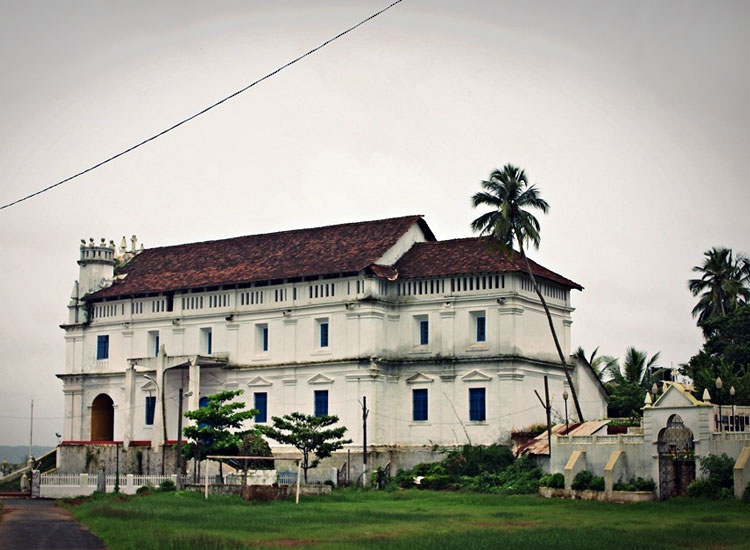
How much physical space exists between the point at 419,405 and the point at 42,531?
2690cm

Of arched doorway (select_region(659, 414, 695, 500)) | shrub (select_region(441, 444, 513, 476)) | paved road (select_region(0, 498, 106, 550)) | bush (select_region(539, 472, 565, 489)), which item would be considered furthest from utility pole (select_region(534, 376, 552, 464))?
paved road (select_region(0, 498, 106, 550))

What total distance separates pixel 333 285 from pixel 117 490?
1501cm

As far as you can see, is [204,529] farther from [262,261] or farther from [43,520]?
[262,261]

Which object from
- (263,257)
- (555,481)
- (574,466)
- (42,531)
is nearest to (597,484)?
(574,466)

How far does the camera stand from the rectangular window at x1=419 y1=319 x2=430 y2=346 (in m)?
62.9

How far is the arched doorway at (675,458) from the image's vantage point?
155ft

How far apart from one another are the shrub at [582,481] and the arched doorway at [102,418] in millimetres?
31427

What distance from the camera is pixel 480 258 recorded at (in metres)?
62.2

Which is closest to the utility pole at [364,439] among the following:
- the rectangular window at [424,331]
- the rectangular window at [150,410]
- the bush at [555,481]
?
the rectangular window at [424,331]

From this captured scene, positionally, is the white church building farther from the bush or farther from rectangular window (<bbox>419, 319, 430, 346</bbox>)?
the bush

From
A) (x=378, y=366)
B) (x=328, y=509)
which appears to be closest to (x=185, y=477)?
(x=378, y=366)

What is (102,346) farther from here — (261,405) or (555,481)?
(555,481)

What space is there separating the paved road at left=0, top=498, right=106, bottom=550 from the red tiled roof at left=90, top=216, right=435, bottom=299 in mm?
19298

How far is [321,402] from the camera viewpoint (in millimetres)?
63719
